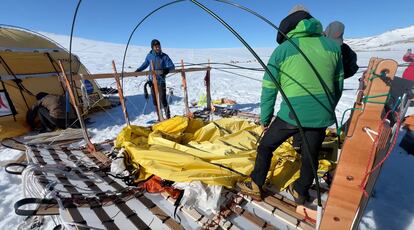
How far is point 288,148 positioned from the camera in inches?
115

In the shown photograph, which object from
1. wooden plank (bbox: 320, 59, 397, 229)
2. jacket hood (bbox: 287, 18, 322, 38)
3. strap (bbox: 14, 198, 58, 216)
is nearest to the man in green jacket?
jacket hood (bbox: 287, 18, 322, 38)

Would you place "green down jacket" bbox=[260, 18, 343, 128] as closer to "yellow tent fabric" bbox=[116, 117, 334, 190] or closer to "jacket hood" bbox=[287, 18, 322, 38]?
"jacket hood" bbox=[287, 18, 322, 38]

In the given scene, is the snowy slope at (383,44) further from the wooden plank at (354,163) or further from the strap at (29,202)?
the strap at (29,202)

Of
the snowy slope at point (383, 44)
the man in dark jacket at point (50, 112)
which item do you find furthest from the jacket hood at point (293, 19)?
the snowy slope at point (383, 44)

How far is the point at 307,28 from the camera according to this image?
1696 millimetres

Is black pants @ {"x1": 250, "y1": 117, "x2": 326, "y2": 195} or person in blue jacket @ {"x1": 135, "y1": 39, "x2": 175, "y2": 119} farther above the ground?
person in blue jacket @ {"x1": 135, "y1": 39, "x2": 175, "y2": 119}

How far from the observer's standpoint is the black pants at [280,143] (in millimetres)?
1881

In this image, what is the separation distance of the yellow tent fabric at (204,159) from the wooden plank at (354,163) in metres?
1.24

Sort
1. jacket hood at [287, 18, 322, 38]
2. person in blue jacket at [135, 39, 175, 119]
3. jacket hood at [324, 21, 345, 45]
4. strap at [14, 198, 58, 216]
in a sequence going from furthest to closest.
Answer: person in blue jacket at [135, 39, 175, 119] → jacket hood at [324, 21, 345, 45] → strap at [14, 198, 58, 216] → jacket hood at [287, 18, 322, 38]

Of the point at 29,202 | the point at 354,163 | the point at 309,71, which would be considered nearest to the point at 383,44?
the point at 309,71

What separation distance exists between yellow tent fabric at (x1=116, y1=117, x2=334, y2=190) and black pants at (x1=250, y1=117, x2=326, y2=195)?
14.7 inches

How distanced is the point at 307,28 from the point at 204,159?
69.3 inches

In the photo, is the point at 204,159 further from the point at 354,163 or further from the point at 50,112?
the point at 50,112

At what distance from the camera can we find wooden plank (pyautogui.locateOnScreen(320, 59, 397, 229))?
1.12 metres
